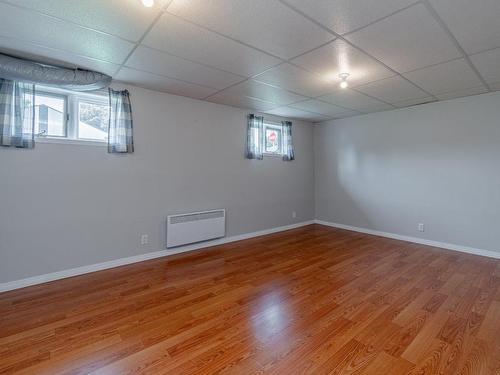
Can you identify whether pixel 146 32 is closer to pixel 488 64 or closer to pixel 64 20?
pixel 64 20

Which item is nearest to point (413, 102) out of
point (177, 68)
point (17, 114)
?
point (177, 68)

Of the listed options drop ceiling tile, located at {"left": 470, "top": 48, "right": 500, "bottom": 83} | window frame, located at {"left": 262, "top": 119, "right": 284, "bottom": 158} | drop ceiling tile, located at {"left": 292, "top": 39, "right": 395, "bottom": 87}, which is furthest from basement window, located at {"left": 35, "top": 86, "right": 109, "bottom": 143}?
drop ceiling tile, located at {"left": 470, "top": 48, "right": 500, "bottom": 83}

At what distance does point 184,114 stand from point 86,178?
1.57m

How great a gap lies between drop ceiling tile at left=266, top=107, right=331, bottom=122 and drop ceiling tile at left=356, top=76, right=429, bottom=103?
4.32 feet

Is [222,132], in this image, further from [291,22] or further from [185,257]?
[291,22]

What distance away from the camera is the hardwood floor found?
1.64 meters

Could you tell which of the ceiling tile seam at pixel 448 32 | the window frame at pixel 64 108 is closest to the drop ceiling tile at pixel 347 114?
the ceiling tile seam at pixel 448 32

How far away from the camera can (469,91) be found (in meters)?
3.49

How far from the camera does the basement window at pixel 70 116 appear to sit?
2799mm

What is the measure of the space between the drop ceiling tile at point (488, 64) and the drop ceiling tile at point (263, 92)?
A: 1.93m

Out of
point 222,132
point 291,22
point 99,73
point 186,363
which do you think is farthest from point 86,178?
point 291,22

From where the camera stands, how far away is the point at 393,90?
136 inches

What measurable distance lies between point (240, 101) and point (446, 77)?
2.65m

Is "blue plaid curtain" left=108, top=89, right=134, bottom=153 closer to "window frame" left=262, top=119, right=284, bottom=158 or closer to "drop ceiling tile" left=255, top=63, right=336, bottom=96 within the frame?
"drop ceiling tile" left=255, top=63, right=336, bottom=96
